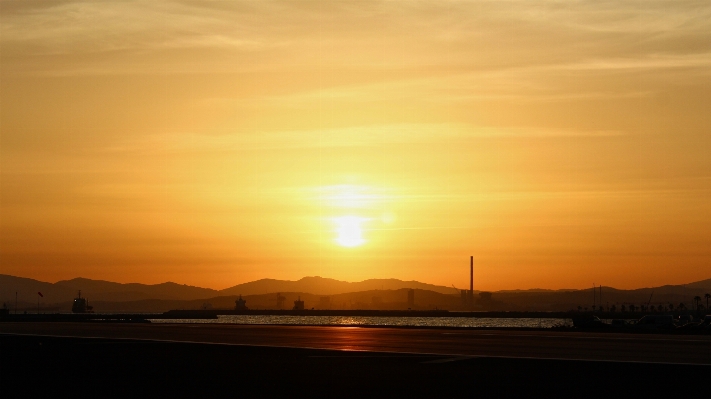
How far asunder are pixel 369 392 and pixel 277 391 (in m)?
2.99

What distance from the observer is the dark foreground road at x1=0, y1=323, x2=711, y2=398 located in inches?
1068

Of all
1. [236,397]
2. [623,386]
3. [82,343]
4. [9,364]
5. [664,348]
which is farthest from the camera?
[82,343]

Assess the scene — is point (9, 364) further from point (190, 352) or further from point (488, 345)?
point (488, 345)

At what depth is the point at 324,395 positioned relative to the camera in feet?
86.1

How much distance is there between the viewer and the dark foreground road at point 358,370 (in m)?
27.1

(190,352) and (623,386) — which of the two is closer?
(623,386)

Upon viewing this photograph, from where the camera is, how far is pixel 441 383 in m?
28.8

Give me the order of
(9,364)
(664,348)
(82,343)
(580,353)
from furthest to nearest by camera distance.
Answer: (82,343) < (664,348) < (580,353) < (9,364)

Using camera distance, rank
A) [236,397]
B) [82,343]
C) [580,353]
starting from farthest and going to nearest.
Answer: [82,343], [580,353], [236,397]

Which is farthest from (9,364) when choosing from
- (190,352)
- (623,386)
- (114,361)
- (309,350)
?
(623,386)

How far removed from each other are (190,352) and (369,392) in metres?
19.8

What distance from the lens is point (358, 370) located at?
109ft

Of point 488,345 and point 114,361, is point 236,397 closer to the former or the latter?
point 114,361

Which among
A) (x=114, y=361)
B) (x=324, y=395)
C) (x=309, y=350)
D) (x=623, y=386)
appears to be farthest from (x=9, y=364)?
(x=623, y=386)
